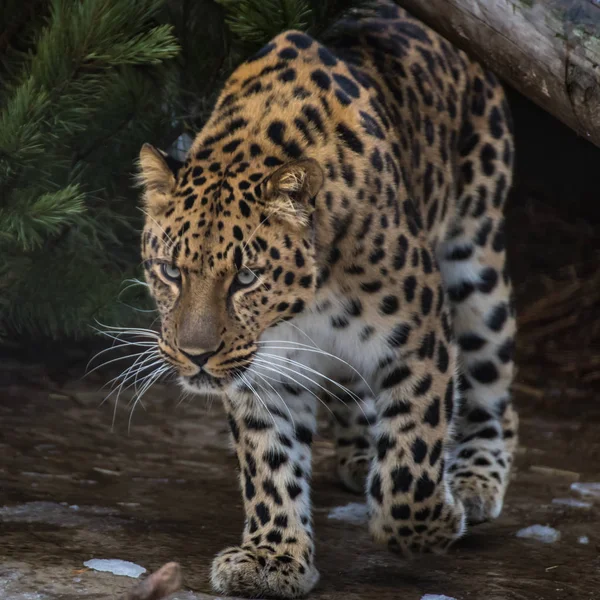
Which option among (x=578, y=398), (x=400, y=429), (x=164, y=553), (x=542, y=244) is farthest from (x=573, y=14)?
(x=542, y=244)

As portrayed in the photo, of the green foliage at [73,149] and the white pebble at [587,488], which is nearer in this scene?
the green foliage at [73,149]

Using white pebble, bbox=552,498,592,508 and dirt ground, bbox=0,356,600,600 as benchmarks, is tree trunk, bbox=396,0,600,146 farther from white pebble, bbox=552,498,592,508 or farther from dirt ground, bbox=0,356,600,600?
white pebble, bbox=552,498,592,508

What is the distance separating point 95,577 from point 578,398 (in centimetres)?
435

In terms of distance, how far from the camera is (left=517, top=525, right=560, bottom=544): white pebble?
536 centimetres

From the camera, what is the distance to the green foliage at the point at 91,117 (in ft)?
18.6

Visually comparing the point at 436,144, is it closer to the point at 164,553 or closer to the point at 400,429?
the point at 400,429

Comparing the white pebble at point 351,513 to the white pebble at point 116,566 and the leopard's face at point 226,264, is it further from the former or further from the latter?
the leopard's face at point 226,264

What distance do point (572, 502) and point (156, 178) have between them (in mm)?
2687

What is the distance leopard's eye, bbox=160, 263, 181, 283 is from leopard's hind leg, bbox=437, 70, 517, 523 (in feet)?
6.31

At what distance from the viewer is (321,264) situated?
14.8 feet

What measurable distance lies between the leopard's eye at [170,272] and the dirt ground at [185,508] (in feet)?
3.63

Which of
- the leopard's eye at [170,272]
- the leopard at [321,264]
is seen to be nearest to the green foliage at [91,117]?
the leopard at [321,264]

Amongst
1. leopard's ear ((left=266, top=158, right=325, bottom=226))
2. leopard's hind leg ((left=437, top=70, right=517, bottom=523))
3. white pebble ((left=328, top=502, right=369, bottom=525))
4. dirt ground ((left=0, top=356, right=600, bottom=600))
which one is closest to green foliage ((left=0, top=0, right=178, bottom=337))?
dirt ground ((left=0, top=356, right=600, bottom=600))

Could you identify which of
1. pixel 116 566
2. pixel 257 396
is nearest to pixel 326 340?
pixel 257 396
